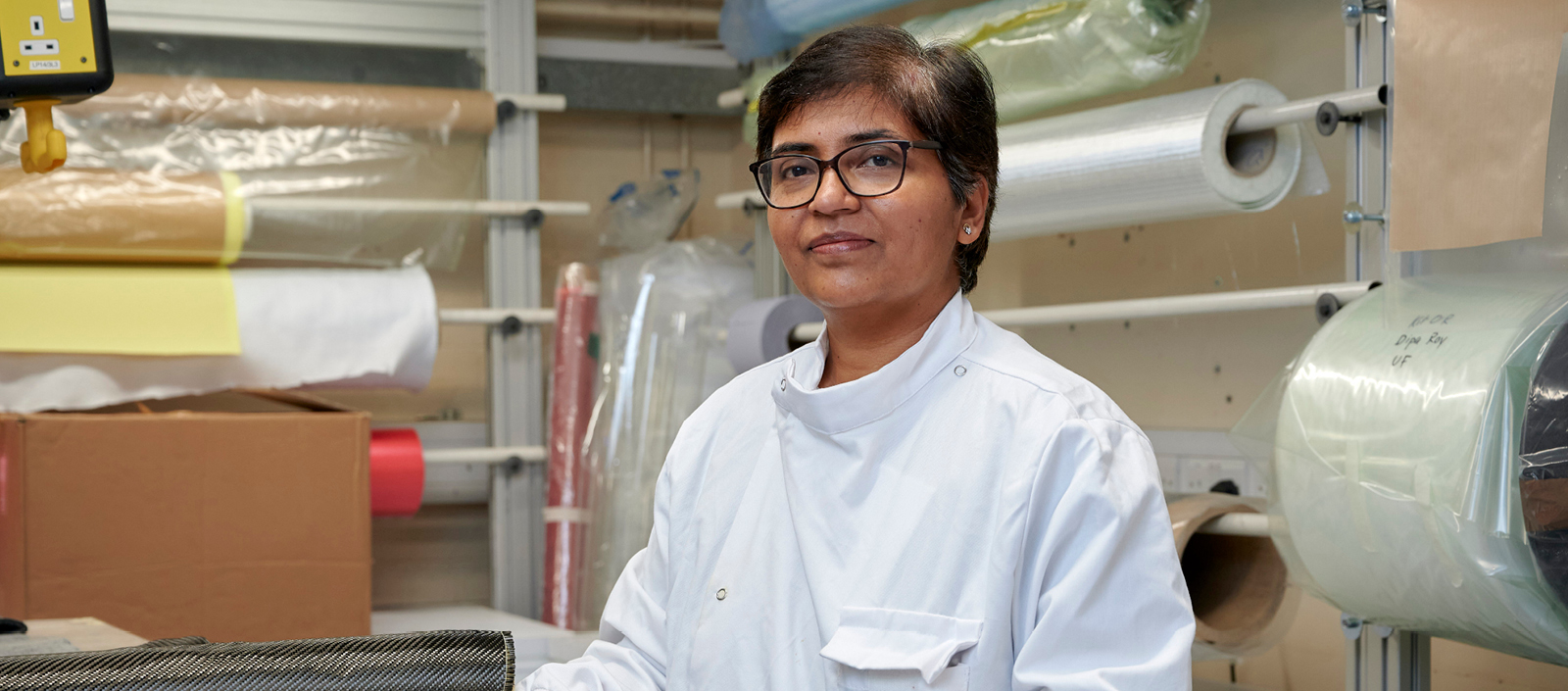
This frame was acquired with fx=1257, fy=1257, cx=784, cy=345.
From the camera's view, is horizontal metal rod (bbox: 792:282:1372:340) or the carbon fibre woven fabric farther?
horizontal metal rod (bbox: 792:282:1372:340)

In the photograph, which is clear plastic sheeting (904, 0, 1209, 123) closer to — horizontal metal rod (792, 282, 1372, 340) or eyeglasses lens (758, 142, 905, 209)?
horizontal metal rod (792, 282, 1372, 340)

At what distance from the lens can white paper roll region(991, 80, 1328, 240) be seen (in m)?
1.49

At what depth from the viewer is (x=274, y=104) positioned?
87.5 inches

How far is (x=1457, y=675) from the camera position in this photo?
1.58 metres

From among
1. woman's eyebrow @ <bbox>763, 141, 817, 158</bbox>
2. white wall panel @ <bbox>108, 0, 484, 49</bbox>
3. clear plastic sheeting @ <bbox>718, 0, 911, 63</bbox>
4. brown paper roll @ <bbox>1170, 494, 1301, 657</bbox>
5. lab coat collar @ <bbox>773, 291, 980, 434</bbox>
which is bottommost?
brown paper roll @ <bbox>1170, 494, 1301, 657</bbox>

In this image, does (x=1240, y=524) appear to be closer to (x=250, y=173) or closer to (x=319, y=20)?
(x=250, y=173)

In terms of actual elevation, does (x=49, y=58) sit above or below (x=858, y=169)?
above

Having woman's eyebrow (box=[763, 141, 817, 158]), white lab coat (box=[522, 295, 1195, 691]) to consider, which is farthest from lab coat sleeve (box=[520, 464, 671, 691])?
woman's eyebrow (box=[763, 141, 817, 158])

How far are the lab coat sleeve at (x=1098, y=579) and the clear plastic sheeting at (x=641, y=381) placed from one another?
58.0 inches

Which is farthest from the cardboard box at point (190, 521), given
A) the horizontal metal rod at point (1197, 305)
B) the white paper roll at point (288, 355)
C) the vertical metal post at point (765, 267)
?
the horizontal metal rod at point (1197, 305)

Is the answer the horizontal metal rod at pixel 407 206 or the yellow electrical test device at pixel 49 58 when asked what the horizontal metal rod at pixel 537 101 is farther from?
the yellow electrical test device at pixel 49 58

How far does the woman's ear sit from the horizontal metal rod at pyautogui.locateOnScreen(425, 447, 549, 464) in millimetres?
1575

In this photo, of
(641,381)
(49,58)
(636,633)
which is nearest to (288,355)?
(641,381)

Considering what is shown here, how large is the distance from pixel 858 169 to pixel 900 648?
1.17ft
